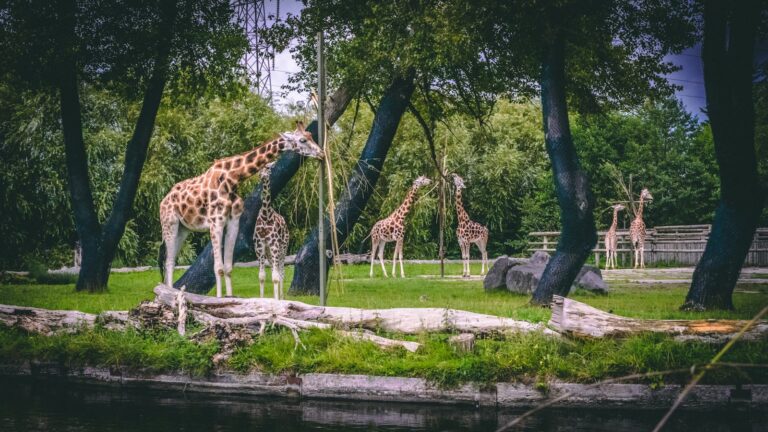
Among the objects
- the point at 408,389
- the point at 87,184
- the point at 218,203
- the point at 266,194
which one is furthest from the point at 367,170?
the point at 408,389

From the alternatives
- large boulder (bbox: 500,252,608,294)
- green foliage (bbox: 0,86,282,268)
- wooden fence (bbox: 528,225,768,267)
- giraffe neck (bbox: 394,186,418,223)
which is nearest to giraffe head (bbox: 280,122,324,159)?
large boulder (bbox: 500,252,608,294)

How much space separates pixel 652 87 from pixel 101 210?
1842 cm

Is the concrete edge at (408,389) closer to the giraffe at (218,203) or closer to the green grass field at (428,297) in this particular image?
the green grass field at (428,297)

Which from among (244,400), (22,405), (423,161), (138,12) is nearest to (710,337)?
(244,400)

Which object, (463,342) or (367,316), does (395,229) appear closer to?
(367,316)

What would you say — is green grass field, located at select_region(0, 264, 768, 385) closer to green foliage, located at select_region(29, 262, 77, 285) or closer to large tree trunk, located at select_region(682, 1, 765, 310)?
large tree trunk, located at select_region(682, 1, 765, 310)

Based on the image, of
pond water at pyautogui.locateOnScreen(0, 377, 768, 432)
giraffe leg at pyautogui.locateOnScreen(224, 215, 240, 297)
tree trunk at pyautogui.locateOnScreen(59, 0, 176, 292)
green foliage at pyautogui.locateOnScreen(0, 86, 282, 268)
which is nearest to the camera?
pond water at pyautogui.locateOnScreen(0, 377, 768, 432)

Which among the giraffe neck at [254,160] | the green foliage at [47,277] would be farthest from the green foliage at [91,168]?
the giraffe neck at [254,160]

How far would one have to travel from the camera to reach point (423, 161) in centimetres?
3391

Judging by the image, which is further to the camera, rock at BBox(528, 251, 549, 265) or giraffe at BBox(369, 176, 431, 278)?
giraffe at BBox(369, 176, 431, 278)

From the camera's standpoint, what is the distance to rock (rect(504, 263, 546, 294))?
677 inches

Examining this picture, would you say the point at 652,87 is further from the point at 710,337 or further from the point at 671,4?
the point at 710,337

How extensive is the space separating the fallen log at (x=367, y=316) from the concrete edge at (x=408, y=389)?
977 millimetres

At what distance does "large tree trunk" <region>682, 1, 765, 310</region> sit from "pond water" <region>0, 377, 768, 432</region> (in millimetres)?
5176
